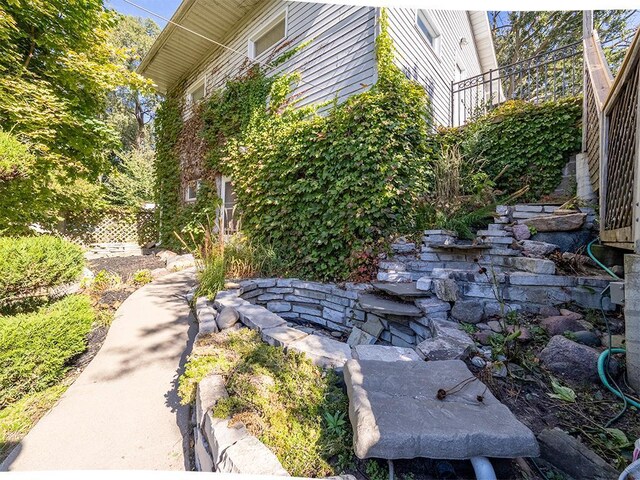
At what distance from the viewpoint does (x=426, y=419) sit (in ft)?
3.31

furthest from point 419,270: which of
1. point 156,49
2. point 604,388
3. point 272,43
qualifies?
point 156,49

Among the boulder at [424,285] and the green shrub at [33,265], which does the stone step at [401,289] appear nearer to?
the boulder at [424,285]

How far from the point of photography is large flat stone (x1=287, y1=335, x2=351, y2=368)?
5.18ft

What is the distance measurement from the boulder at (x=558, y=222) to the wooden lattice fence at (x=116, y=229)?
945cm

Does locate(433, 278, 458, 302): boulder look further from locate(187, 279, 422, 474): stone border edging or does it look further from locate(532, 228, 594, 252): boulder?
locate(532, 228, 594, 252): boulder

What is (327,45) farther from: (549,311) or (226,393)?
(226,393)

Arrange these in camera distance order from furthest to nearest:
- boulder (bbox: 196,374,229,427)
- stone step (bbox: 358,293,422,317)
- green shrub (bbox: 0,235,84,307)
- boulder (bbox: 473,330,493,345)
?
stone step (bbox: 358,293,422,317) → green shrub (bbox: 0,235,84,307) → boulder (bbox: 473,330,493,345) → boulder (bbox: 196,374,229,427)

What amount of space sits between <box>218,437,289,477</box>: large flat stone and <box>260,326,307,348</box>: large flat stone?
0.76 m

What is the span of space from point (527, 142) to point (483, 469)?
4.19 metres

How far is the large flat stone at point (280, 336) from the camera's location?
1.83 metres

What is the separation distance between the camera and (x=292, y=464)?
3.32 feet

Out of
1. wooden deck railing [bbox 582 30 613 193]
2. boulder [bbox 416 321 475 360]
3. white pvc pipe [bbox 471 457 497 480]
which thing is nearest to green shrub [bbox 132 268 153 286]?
boulder [bbox 416 321 475 360]

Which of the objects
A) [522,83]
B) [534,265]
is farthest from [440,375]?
[522,83]

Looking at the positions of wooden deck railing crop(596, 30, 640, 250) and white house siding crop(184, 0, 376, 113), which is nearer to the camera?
wooden deck railing crop(596, 30, 640, 250)
